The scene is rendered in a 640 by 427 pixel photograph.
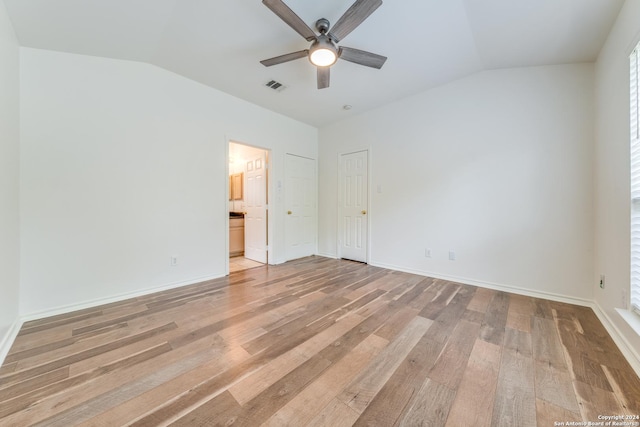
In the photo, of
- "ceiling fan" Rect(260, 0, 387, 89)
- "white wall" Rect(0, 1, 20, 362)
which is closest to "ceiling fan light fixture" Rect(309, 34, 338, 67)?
"ceiling fan" Rect(260, 0, 387, 89)

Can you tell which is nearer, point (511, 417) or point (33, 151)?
point (511, 417)

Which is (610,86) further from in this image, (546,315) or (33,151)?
(33,151)

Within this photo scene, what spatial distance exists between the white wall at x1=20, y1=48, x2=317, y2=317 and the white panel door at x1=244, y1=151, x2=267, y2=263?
91cm

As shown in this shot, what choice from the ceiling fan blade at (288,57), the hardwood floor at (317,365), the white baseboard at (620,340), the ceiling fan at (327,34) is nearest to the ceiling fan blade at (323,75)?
the ceiling fan at (327,34)

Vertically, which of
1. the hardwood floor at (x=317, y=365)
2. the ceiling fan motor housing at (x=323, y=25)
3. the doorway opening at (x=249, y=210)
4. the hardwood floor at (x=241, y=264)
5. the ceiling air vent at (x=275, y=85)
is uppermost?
the ceiling air vent at (x=275, y=85)

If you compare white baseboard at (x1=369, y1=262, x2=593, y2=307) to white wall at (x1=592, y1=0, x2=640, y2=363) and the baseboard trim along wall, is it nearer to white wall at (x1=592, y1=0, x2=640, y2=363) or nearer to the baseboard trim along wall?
the baseboard trim along wall

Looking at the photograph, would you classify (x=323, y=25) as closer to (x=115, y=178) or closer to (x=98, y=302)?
(x=115, y=178)

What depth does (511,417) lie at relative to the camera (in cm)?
115

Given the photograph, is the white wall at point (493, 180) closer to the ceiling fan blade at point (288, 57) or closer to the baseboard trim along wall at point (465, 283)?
the baseboard trim along wall at point (465, 283)

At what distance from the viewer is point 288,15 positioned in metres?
1.76

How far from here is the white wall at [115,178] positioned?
2174 mm


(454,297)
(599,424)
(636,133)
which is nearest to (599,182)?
(636,133)

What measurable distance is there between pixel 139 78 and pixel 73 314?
8.49 feet

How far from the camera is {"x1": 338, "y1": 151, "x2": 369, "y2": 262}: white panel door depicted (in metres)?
4.17
